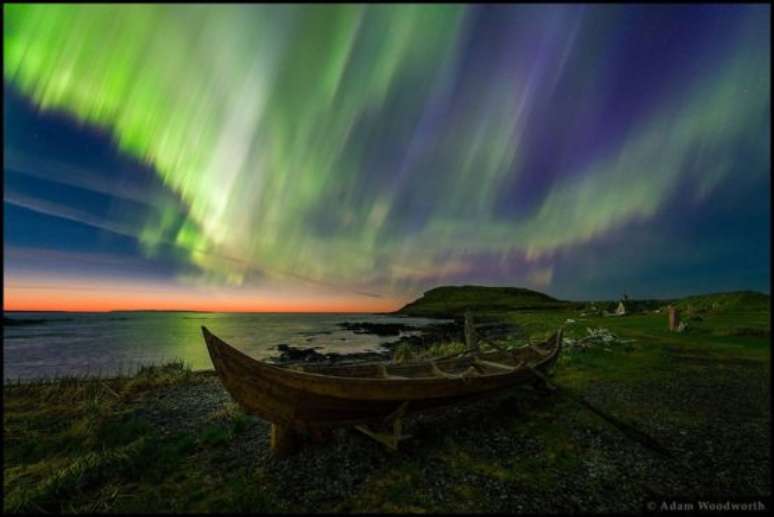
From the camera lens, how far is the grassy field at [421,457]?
6.21 m

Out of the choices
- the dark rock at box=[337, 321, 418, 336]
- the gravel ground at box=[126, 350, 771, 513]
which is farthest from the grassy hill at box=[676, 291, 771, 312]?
the dark rock at box=[337, 321, 418, 336]

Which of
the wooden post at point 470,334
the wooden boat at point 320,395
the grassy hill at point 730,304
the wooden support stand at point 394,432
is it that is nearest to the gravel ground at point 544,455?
the wooden support stand at point 394,432

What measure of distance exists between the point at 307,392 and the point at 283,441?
178 centimetres

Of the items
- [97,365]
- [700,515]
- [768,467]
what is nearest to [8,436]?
[700,515]

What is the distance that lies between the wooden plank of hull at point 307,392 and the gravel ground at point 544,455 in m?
1.07

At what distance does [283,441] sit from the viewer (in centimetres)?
784

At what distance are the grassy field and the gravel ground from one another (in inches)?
1.6

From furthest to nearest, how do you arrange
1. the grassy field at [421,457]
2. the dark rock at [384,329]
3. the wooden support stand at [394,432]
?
the dark rock at [384,329]
the wooden support stand at [394,432]
the grassy field at [421,457]

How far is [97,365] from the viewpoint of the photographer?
103 feet

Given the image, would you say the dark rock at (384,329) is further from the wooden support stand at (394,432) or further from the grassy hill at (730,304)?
the wooden support stand at (394,432)

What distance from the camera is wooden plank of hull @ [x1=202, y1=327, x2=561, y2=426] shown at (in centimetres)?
713

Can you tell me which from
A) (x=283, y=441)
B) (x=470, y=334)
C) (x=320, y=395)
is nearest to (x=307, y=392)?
(x=320, y=395)

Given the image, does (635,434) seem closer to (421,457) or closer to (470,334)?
(421,457)

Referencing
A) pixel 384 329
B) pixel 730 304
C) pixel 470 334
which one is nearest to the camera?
pixel 470 334
